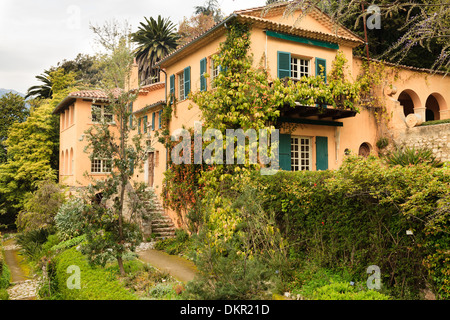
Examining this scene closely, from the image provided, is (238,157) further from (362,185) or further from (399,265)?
(399,265)

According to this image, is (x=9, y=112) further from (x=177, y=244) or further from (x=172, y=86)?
(x=177, y=244)

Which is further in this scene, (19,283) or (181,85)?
(181,85)

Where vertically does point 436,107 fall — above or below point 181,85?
below

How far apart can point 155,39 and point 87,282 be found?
3068 centimetres

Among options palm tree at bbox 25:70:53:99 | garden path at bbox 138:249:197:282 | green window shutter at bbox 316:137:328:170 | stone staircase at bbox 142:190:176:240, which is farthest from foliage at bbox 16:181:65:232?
palm tree at bbox 25:70:53:99

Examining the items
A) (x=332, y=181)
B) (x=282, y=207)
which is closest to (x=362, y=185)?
(x=332, y=181)

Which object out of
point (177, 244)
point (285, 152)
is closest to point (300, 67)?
point (285, 152)

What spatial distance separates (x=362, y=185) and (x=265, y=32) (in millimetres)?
7693

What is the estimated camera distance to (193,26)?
119 ft

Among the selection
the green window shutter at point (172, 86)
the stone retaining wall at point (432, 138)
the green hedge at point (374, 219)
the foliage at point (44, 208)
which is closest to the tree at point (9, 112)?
the foliage at point (44, 208)

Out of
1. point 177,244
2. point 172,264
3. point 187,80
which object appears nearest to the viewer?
point 172,264

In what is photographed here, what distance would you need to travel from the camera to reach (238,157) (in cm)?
1170

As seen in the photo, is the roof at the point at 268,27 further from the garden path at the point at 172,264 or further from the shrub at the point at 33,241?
the shrub at the point at 33,241

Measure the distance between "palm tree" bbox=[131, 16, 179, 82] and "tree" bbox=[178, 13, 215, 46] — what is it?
0.89 metres
